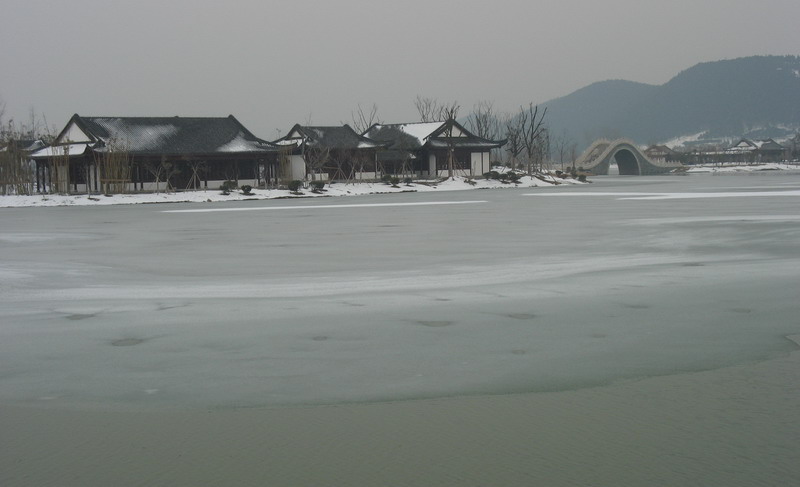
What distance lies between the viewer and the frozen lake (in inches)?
250

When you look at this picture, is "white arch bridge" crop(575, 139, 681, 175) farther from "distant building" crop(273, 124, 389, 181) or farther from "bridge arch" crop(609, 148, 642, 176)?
"distant building" crop(273, 124, 389, 181)

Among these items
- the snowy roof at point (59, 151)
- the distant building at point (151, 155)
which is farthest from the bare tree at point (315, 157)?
the snowy roof at point (59, 151)

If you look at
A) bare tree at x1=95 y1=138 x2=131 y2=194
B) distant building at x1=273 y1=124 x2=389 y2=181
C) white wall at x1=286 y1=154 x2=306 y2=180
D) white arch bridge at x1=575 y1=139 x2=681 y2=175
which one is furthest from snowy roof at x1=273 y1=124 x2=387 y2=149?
white arch bridge at x1=575 y1=139 x2=681 y2=175

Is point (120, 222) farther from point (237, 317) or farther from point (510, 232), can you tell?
point (237, 317)

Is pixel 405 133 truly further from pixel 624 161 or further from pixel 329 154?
pixel 624 161

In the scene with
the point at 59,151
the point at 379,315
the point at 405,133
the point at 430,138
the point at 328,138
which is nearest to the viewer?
the point at 379,315

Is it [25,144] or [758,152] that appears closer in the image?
[25,144]

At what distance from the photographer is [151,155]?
50125mm

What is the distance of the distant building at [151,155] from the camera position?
1927 inches

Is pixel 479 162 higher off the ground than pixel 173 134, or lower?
lower

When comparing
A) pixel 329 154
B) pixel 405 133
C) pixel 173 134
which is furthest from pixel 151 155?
pixel 405 133

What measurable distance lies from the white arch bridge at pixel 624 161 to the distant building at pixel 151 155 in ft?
213

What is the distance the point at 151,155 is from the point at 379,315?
44.2m

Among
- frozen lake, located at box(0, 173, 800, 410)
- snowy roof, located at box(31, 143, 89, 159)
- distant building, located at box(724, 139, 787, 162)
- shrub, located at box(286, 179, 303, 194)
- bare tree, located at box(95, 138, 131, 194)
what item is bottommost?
frozen lake, located at box(0, 173, 800, 410)
